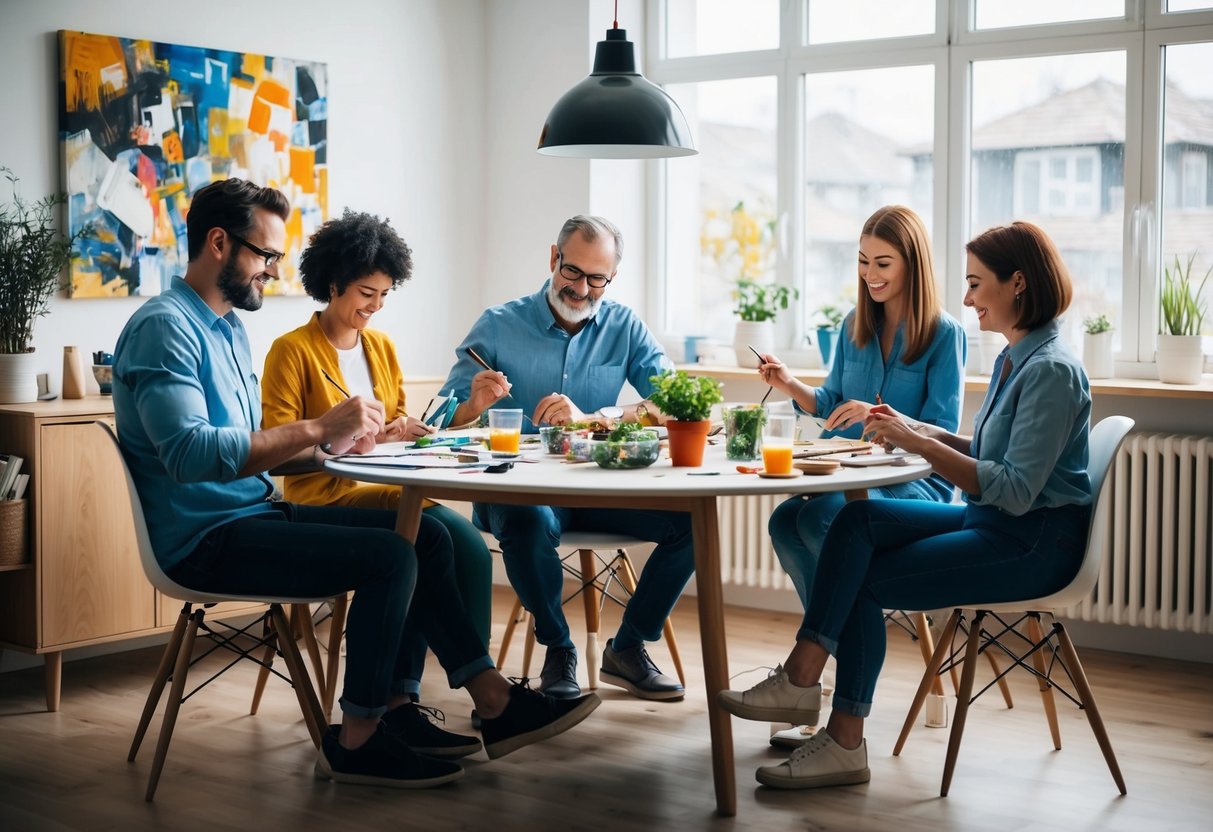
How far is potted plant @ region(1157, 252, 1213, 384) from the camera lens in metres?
3.97

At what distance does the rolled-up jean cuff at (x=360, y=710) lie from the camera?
288cm

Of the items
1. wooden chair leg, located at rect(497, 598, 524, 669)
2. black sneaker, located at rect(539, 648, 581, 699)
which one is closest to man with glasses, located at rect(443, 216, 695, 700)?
black sneaker, located at rect(539, 648, 581, 699)

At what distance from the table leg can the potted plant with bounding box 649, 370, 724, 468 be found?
17 centimetres

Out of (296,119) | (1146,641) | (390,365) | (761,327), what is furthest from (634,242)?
(1146,641)

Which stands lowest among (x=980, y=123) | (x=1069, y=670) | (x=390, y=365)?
(x=1069, y=670)

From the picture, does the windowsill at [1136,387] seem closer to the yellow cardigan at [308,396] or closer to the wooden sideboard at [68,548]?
the yellow cardigan at [308,396]

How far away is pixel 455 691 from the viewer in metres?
3.80

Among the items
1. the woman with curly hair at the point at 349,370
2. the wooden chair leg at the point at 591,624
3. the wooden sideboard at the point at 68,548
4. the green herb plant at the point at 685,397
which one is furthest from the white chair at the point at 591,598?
the wooden sideboard at the point at 68,548

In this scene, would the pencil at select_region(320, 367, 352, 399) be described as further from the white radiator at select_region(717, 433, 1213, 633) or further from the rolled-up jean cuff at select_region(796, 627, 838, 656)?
the white radiator at select_region(717, 433, 1213, 633)

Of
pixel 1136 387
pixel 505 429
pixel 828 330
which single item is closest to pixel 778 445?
pixel 505 429

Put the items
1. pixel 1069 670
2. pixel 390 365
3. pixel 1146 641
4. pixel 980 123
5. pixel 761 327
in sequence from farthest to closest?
pixel 761 327
pixel 980 123
pixel 1146 641
pixel 390 365
pixel 1069 670

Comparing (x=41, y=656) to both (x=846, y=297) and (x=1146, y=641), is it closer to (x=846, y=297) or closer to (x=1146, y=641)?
(x=846, y=297)

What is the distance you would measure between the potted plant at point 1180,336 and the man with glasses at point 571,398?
4.90 feet

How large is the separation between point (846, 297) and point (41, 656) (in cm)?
285
